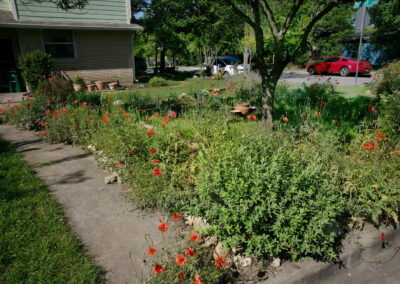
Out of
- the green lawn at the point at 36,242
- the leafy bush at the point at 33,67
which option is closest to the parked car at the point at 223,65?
the leafy bush at the point at 33,67

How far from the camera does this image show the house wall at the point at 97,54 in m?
12.8

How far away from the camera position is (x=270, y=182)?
2.47m

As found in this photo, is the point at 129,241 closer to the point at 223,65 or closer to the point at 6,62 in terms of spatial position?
the point at 6,62

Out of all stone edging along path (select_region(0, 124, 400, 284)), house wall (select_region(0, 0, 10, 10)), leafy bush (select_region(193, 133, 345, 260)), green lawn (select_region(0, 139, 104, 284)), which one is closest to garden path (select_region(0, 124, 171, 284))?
stone edging along path (select_region(0, 124, 400, 284))

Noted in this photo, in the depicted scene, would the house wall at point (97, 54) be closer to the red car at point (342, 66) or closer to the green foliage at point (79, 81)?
the green foliage at point (79, 81)

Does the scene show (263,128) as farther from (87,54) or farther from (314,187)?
(87,54)

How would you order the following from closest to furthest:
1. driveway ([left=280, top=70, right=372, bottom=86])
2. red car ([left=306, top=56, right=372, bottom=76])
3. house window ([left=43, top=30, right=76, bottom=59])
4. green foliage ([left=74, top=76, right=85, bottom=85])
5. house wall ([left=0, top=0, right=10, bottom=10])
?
house wall ([left=0, top=0, right=10, bottom=10]) → green foliage ([left=74, top=76, right=85, bottom=85]) → house window ([left=43, top=30, right=76, bottom=59]) → driveway ([left=280, top=70, right=372, bottom=86]) → red car ([left=306, top=56, right=372, bottom=76])

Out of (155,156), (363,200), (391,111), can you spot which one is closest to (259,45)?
(391,111)

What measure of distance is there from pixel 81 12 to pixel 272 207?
14307mm

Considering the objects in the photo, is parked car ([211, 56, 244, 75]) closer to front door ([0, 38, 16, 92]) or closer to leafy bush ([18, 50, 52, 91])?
leafy bush ([18, 50, 52, 91])

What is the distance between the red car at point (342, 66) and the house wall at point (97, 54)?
1422 cm

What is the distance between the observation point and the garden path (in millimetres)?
2521

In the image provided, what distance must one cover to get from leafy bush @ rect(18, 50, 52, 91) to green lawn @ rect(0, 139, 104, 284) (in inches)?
360

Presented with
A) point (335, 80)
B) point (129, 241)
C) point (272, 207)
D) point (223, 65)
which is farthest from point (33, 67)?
point (223, 65)
